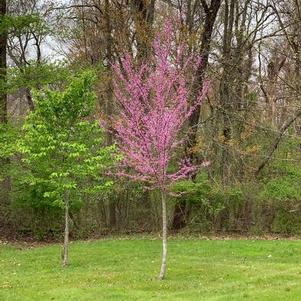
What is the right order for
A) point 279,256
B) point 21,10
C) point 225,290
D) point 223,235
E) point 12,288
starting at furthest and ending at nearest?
point 21,10 → point 223,235 → point 279,256 → point 12,288 → point 225,290

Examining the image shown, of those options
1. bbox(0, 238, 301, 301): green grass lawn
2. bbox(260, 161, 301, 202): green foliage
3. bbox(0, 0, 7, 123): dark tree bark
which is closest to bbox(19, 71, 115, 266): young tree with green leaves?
bbox(0, 238, 301, 301): green grass lawn

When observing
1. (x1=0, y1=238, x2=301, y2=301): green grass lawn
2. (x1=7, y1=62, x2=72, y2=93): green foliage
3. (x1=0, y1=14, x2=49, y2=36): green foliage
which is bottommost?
(x1=0, y1=238, x2=301, y2=301): green grass lawn

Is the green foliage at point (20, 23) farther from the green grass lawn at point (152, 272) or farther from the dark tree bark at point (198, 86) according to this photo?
the green grass lawn at point (152, 272)

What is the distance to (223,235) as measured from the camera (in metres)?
21.3

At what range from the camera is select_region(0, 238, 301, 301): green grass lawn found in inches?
397

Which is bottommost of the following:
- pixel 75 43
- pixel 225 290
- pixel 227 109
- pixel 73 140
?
pixel 225 290

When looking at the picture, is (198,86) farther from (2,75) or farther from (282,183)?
(2,75)

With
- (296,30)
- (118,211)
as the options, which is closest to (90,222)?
(118,211)

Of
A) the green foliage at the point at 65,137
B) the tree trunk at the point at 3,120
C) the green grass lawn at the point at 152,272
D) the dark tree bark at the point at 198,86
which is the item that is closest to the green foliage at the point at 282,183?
the dark tree bark at the point at 198,86

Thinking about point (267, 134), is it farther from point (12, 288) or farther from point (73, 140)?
point (12, 288)

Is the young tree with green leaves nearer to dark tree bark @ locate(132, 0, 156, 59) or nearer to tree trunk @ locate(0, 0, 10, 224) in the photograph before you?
tree trunk @ locate(0, 0, 10, 224)

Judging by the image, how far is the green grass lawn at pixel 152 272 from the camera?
10.1m

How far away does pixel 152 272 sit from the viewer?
12688 mm

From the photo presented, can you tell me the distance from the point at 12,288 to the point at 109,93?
13.0 metres
